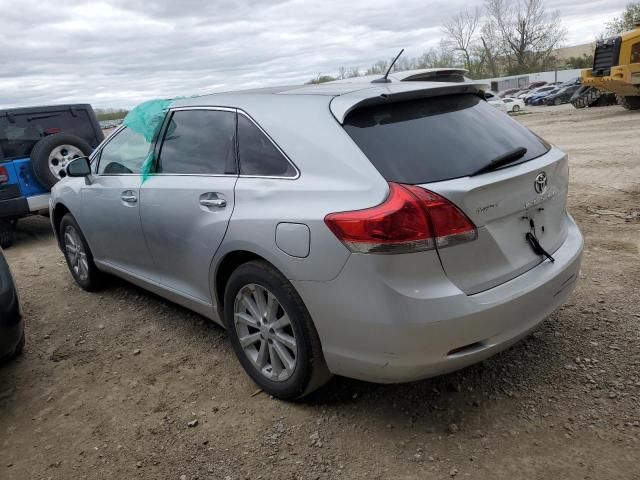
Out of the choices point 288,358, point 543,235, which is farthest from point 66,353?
point 543,235

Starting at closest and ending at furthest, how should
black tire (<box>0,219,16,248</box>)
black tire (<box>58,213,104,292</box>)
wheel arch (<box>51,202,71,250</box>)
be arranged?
black tire (<box>58,213,104,292</box>)
wheel arch (<box>51,202,71,250</box>)
black tire (<box>0,219,16,248</box>)

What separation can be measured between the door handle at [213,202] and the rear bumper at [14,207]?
16.7 feet

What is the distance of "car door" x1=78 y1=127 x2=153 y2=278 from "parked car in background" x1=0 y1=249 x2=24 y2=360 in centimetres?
81

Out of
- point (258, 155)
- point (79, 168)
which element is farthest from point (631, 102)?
point (258, 155)

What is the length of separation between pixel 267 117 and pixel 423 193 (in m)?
1.03

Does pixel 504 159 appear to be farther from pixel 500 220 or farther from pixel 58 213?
pixel 58 213

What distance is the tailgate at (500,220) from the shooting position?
2.39 metres

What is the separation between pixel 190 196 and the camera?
327cm

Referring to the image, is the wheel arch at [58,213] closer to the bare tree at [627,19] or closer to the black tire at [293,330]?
the black tire at [293,330]

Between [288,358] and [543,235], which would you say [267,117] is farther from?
[543,235]

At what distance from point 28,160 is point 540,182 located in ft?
21.9

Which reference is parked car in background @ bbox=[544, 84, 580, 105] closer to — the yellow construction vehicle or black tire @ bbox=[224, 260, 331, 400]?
the yellow construction vehicle

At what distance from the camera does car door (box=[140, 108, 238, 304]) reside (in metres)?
3.09

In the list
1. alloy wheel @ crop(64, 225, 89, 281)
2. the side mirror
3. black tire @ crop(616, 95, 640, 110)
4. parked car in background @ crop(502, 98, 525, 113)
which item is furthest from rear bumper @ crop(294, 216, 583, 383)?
parked car in background @ crop(502, 98, 525, 113)
